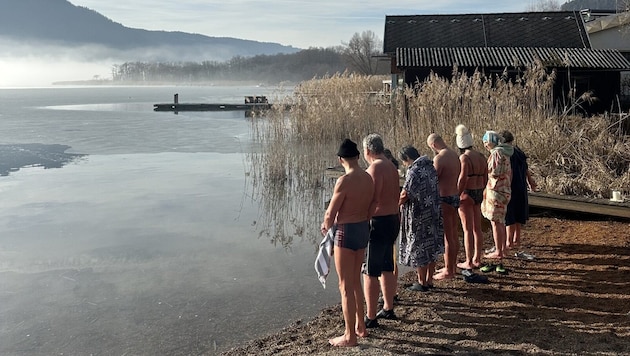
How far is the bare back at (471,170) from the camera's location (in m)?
6.03

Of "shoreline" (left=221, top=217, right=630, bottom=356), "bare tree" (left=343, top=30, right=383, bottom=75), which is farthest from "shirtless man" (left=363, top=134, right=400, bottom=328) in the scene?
"bare tree" (left=343, top=30, right=383, bottom=75)

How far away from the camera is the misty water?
5.50 meters

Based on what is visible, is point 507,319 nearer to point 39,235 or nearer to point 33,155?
point 39,235

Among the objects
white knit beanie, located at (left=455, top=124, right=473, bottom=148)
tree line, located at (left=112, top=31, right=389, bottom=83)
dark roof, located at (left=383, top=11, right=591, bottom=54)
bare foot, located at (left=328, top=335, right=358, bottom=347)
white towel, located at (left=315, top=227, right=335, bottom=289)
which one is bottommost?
bare foot, located at (left=328, top=335, right=358, bottom=347)

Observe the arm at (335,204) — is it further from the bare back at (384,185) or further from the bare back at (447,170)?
the bare back at (447,170)

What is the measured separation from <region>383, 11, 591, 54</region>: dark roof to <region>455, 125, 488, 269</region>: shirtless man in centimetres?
1608

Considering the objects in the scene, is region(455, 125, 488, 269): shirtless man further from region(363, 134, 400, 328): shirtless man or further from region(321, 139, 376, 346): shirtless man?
region(321, 139, 376, 346): shirtless man

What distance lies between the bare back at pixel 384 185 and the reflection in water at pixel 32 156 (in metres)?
13.3

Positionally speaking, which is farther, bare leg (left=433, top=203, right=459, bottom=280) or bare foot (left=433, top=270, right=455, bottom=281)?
bare foot (left=433, top=270, right=455, bottom=281)

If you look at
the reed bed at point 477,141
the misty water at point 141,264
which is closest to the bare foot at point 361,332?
the misty water at point 141,264

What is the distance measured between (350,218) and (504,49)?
1855cm

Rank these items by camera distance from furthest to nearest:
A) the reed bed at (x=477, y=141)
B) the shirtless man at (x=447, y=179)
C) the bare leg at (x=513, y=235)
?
the reed bed at (x=477, y=141) < the bare leg at (x=513, y=235) < the shirtless man at (x=447, y=179)

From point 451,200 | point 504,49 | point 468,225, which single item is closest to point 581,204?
point 468,225

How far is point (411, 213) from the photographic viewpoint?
17.8 ft
